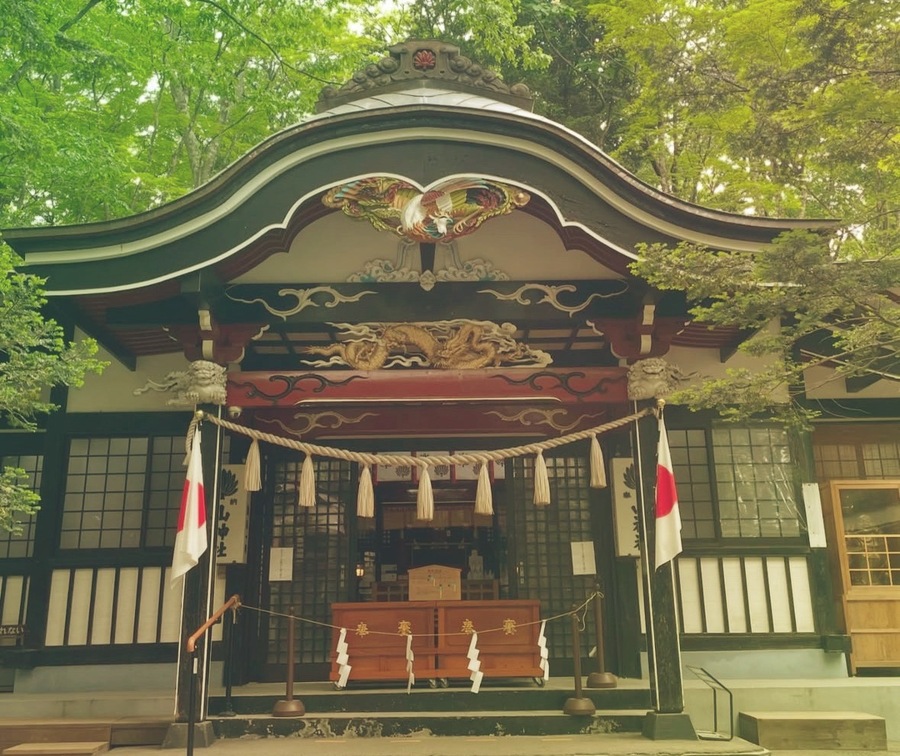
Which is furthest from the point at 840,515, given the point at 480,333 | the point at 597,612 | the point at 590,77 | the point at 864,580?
the point at 590,77

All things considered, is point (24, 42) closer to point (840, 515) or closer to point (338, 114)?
point (338, 114)

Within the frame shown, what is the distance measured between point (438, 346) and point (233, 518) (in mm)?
3300

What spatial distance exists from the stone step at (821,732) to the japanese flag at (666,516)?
2.01 metres

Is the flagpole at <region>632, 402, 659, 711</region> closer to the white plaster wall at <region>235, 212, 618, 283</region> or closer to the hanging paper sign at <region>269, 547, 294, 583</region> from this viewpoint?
the white plaster wall at <region>235, 212, 618, 283</region>

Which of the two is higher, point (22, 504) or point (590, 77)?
point (590, 77)

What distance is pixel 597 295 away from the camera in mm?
7543

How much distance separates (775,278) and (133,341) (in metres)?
6.80

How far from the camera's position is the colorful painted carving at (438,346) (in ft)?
24.9

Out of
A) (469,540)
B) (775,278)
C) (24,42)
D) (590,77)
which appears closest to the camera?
(775,278)

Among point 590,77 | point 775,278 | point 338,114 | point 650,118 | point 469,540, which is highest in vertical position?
point 590,77

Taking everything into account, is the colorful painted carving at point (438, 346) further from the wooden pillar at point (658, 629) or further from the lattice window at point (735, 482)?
the lattice window at point (735, 482)

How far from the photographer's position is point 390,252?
7.62m

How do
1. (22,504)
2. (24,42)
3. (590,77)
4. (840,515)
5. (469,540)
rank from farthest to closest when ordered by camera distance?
(590,77), (469,540), (840,515), (24,42), (22,504)

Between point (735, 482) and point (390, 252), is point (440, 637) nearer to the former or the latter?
point (735, 482)
